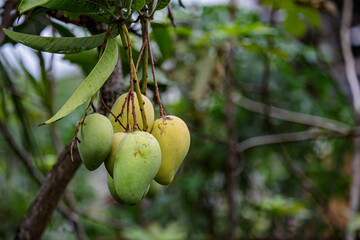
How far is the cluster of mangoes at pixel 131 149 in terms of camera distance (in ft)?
1.25

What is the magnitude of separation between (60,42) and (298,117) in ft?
4.84

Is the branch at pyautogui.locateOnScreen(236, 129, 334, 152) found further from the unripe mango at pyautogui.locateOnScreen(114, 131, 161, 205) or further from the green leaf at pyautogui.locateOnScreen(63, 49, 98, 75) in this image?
the unripe mango at pyautogui.locateOnScreen(114, 131, 161, 205)

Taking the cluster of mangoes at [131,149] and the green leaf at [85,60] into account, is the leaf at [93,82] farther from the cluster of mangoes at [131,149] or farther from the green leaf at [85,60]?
the green leaf at [85,60]

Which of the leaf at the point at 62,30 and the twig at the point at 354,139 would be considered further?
the twig at the point at 354,139

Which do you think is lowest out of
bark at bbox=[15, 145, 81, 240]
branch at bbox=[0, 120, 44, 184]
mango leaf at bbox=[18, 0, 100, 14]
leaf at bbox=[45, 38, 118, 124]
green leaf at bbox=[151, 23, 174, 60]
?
branch at bbox=[0, 120, 44, 184]

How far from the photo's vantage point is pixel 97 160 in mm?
399

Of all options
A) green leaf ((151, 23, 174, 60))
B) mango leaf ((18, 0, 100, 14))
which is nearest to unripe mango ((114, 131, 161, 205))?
mango leaf ((18, 0, 100, 14))

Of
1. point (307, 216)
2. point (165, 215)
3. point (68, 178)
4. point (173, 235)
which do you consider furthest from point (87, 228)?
point (68, 178)

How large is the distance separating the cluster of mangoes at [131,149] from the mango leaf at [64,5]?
97 mm

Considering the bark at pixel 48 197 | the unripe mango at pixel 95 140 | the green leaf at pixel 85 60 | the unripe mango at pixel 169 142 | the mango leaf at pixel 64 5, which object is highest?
the mango leaf at pixel 64 5

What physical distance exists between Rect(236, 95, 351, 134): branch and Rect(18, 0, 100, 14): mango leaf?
1183 mm

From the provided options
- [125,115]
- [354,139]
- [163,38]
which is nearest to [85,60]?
[163,38]

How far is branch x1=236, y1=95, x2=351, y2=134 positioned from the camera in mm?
1535

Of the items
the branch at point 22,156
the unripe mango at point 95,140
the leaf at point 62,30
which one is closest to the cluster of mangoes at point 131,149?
the unripe mango at point 95,140
